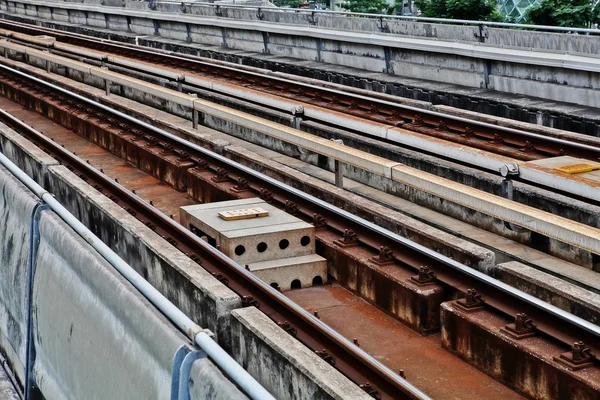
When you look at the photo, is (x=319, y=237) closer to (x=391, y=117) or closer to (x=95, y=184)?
(x=95, y=184)

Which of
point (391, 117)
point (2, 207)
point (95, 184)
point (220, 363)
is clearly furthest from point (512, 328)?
point (391, 117)

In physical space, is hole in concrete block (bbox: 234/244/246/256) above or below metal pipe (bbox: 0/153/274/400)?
below

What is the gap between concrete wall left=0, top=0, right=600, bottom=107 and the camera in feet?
62.5

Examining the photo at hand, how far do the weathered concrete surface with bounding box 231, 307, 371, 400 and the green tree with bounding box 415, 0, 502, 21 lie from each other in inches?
968

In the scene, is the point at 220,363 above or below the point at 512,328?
above

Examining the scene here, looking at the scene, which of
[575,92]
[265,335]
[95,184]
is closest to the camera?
[265,335]

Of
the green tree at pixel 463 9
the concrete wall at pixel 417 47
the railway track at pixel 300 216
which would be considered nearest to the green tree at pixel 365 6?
the concrete wall at pixel 417 47

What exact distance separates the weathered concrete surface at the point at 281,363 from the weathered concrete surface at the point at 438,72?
9.96 meters

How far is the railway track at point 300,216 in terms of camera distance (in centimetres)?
717

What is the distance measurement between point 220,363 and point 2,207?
604 cm

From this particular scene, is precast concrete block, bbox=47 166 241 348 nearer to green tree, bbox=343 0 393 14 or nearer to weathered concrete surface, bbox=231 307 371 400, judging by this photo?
weathered concrete surface, bbox=231 307 371 400

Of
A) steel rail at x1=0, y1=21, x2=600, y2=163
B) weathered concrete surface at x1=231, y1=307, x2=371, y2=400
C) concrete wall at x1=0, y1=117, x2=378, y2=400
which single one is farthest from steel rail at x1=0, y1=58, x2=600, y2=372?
steel rail at x1=0, y1=21, x2=600, y2=163

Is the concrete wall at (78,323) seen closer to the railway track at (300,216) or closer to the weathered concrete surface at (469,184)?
the railway track at (300,216)

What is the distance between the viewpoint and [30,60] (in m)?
30.0
